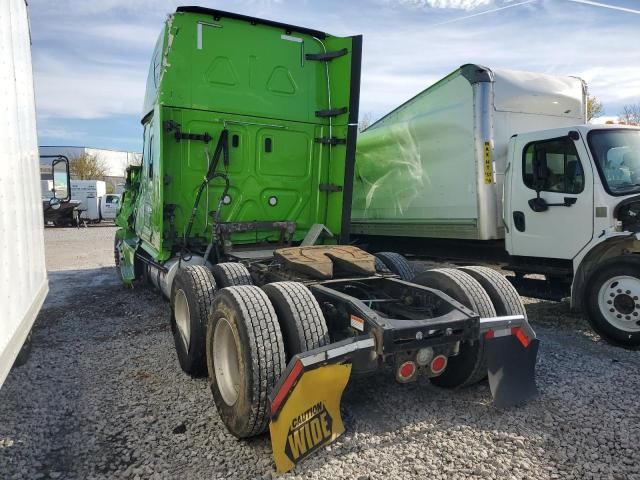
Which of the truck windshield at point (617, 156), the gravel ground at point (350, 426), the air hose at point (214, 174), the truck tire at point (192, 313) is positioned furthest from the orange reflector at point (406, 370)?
the truck windshield at point (617, 156)

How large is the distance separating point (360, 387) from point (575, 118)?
5355 mm

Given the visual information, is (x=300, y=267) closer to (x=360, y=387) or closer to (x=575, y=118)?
(x=360, y=387)

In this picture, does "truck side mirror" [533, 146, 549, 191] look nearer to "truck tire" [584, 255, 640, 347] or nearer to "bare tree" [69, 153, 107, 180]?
"truck tire" [584, 255, 640, 347]

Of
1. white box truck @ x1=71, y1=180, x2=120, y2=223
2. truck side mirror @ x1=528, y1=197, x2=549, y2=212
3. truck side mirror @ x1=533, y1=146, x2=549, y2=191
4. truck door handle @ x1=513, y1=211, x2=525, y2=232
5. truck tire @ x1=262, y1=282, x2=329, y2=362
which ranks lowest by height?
white box truck @ x1=71, y1=180, x2=120, y2=223

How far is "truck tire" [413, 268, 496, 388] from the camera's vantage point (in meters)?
3.58

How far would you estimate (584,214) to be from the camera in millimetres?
5598

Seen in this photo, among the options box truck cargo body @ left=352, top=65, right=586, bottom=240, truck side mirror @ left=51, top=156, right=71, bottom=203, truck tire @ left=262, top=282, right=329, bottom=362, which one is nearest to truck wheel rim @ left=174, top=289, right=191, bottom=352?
truck tire @ left=262, top=282, right=329, bottom=362

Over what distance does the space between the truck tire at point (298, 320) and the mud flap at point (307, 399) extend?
0.27 metres

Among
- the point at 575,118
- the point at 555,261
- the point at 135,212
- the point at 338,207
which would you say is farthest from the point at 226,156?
the point at 575,118

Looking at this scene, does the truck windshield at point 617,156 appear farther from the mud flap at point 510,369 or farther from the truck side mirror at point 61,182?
the truck side mirror at point 61,182

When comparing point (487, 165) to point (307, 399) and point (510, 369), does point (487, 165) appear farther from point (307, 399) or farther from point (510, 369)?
point (307, 399)

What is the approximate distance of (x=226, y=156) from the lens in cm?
578

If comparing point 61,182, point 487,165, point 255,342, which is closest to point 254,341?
point 255,342

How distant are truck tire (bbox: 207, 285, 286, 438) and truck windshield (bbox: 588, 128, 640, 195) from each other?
14.1 feet
